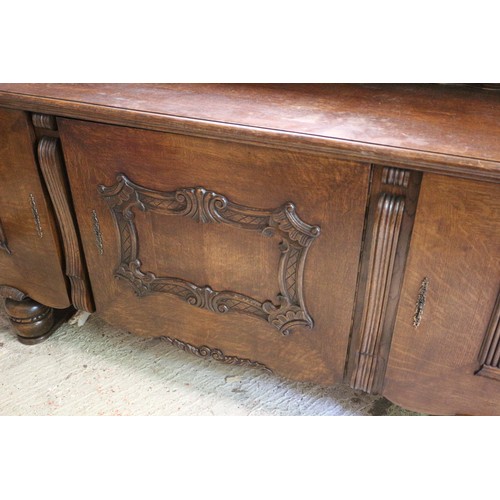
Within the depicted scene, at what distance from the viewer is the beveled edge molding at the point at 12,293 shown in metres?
1.08

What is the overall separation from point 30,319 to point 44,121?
477mm

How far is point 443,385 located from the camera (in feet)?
2.67

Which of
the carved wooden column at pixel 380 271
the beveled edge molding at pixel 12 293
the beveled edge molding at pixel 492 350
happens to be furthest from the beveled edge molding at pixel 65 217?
the beveled edge molding at pixel 492 350

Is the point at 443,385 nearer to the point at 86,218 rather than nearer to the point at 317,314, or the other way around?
the point at 317,314

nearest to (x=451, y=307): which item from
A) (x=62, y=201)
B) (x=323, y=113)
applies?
(x=323, y=113)

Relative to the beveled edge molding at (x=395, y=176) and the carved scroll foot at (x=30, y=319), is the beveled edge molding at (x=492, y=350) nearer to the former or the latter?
the beveled edge molding at (x=395, y=176)

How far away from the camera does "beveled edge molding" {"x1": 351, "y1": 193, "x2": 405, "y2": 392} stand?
0.69 meters

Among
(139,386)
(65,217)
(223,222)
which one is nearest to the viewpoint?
(223,222)

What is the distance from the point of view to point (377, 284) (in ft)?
2.49

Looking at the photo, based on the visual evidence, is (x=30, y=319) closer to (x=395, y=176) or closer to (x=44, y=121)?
(x=44, y=121)

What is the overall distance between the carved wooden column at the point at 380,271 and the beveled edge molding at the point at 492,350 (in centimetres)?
12

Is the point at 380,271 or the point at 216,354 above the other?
the point at 380,271

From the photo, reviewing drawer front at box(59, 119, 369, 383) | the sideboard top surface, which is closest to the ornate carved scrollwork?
drawer front at box(59, 119, 369, 383)

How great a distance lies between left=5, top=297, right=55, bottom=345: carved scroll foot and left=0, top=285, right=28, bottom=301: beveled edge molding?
0.10 ft
